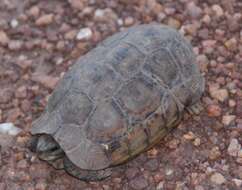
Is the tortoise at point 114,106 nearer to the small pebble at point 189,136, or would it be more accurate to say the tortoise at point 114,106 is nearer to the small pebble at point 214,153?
the small pebble at point 189,136

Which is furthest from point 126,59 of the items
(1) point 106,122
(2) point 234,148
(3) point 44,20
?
(3) point 44,20

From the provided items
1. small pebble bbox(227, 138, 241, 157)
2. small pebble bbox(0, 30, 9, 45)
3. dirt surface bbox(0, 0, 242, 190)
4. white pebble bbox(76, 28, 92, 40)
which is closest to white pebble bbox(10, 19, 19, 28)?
dirt surface bbox(0, 0, 242, 190)

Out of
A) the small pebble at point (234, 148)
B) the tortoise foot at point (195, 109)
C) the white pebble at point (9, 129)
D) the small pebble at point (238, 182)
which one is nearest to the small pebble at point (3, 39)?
the white pebble at point (9, 129)

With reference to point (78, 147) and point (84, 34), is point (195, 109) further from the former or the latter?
point (84, 34)

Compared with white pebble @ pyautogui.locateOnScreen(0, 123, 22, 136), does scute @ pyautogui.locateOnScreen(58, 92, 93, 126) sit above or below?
above

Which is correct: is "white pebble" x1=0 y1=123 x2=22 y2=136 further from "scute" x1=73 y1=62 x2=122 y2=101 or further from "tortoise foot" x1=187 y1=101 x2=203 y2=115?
"tortoise foot" x1=187 y1=101 x2=203 y2=115

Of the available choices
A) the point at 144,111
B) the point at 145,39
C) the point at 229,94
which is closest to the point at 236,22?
the point at 229,94
